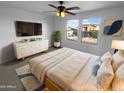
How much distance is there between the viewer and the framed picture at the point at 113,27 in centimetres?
350

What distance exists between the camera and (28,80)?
93.7 inches

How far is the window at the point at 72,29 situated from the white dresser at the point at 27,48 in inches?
66.8

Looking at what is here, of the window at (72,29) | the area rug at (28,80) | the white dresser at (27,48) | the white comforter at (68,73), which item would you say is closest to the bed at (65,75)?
the white comforter at (68,73)

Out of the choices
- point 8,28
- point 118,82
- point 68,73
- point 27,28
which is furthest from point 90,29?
point 8,28

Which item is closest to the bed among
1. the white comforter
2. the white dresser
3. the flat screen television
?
the white comforter

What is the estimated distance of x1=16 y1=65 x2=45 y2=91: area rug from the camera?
210 cm

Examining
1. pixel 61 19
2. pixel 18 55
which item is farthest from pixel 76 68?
pixel 61 19

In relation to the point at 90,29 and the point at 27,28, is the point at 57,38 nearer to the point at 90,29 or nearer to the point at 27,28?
the point at 27,28

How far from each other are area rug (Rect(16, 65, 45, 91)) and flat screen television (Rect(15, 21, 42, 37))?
1.82 m

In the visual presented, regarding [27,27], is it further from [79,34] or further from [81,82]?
[81,82]

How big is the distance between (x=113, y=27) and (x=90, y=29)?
1.13 m

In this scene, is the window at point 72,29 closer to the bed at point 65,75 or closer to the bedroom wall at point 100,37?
the bedroom wall at point 100,37

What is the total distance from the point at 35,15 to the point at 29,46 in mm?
1828

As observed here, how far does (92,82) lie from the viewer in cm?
154
